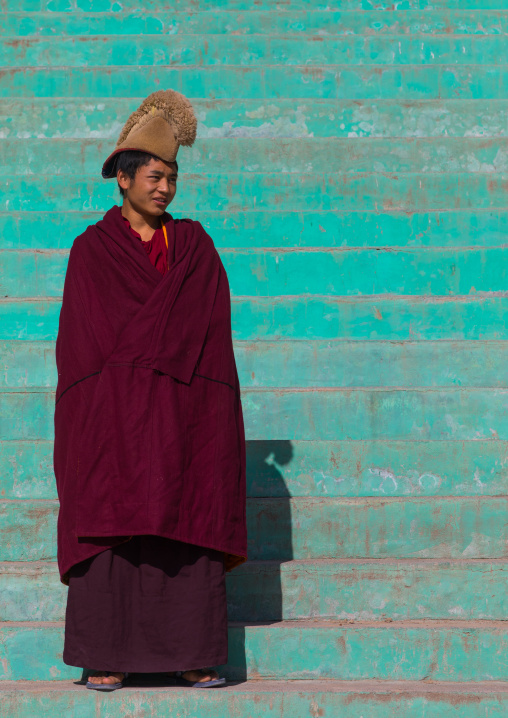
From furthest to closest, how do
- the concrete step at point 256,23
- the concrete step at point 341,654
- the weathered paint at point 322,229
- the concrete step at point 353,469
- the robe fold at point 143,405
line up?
the concrete step at point 256,23 → the weathered paint at point 322,229 → the concrete step at point 353,469 → the concrete step at point 341,654 → the robe fold at point 143,405

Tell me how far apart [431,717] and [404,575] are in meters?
0.56

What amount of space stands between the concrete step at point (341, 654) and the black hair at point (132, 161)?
4.92ft

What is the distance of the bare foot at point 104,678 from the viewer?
351 cm

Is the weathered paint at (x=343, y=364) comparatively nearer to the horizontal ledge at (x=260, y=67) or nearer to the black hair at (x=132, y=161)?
the black hair at (x=132, y=161)

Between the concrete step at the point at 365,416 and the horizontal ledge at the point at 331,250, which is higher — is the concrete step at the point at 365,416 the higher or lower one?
the lower one

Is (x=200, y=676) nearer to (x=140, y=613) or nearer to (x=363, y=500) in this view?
(x=140, y=613)

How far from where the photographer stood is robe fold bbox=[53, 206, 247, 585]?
3.40m

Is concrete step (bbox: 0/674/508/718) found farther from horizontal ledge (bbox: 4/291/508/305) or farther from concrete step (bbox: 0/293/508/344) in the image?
horizontal ledge (bbox: 4/291/508/305)

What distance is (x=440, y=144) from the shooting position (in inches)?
261

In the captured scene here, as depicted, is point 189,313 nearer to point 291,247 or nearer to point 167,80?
point 291,247

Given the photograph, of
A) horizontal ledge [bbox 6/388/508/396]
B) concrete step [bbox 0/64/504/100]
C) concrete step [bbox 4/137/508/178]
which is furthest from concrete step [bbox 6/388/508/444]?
concrete step [bbox 0/64/504/100]

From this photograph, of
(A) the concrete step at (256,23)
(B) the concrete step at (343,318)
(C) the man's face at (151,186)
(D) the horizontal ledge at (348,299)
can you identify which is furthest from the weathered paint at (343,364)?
(A) the concrete step at (256,23)

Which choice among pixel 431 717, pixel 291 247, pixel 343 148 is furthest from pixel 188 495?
pixel 343 148

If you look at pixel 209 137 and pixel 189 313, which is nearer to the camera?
pixel 189 313
